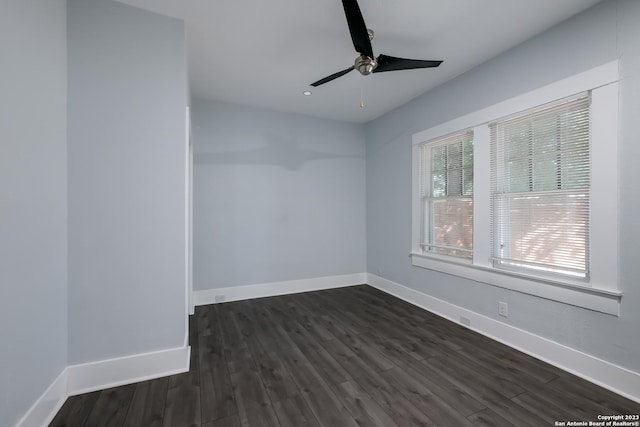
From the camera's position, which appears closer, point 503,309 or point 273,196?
point 503,309

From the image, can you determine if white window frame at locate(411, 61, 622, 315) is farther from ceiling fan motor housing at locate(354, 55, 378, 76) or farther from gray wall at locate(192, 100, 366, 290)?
gray wall at locate(192, 100, 366, 290)

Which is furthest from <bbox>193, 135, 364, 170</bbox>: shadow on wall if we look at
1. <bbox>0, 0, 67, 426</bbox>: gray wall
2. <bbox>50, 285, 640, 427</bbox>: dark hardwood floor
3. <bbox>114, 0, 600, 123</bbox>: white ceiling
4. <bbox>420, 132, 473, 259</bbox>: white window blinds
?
<bbox>50, 285, 640, 427</bbox>: dark hardwood floor

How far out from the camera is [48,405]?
5.25 feet

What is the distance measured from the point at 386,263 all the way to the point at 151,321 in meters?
3.15

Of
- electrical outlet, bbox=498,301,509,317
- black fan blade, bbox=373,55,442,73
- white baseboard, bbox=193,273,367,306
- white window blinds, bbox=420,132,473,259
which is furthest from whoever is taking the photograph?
white baseboard, bbox=193,273,367,306

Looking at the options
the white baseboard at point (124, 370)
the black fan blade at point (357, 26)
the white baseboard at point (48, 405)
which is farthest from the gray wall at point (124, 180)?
the black fan blade at point (357, 26)

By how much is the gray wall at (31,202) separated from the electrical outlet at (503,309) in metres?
3.47

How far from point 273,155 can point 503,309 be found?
3376 millimetres

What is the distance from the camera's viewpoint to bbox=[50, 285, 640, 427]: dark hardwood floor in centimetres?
163

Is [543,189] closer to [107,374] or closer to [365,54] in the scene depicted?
[365,54]

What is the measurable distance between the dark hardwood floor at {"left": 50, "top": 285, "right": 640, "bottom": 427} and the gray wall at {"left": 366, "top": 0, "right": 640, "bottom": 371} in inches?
12.7

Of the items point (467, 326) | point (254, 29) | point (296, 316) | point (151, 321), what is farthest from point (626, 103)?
point (151, 321)

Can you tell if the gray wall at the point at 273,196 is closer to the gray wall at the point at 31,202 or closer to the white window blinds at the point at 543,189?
the gray wall at the point at 31,202

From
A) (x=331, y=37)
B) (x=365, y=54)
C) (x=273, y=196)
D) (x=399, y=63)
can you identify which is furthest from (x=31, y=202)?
(x=273, y=196)
